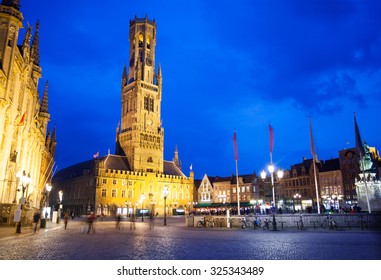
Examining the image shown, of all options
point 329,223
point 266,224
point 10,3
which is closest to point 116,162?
point 10,3

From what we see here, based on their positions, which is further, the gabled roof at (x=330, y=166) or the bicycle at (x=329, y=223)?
the gabled roof at (x=330, y=166)

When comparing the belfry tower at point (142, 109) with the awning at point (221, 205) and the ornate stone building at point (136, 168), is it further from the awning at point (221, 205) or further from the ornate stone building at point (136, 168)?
the awning at point (221, 205)

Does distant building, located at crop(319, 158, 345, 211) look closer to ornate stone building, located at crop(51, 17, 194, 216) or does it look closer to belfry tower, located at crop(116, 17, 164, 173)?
ornate stone building, located at crop(51, 17, 194, 216)

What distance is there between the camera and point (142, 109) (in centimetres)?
10181

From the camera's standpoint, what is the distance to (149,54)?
11244cm

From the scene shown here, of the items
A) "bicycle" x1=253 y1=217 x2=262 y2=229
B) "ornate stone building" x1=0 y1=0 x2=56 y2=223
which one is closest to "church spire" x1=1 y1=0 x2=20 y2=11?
"ornate stone building" x1=0 y1=0 x2=56 y2=223

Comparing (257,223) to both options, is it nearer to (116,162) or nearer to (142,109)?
(116,162)

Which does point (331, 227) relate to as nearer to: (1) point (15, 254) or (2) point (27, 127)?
(1) point (15, 254)

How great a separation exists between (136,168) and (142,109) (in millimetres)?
20562

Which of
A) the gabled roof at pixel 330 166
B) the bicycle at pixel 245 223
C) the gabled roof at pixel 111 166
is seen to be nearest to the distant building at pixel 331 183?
the gabled roof at pixel 330 166

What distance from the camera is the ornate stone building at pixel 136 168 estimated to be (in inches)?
3351

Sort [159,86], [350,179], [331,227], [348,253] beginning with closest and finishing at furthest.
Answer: [348,253], [331,227], [350,179], [159,86]
